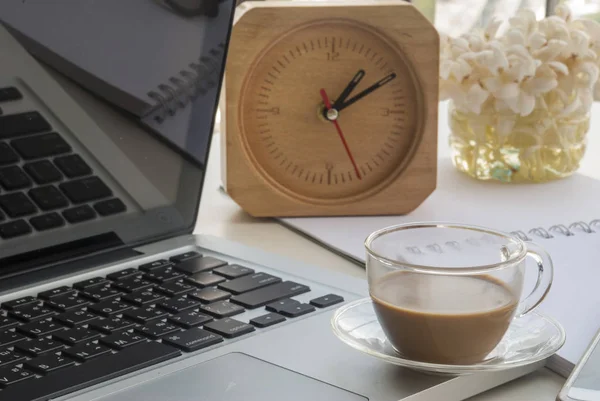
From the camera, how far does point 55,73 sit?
0.78 metres

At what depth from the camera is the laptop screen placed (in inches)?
30.0

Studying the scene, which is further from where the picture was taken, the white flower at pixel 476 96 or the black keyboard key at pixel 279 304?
the white flower at pixel 476 96

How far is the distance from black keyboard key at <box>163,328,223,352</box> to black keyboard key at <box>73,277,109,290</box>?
14 cm

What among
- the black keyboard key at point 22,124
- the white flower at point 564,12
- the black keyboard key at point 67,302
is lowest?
the black keyboard key at point 67,302

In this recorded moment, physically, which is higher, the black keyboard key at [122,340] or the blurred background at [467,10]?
the blurred background at [467,10]

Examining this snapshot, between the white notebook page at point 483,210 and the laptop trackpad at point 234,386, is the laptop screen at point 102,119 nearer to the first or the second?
the white notebook page at point 483,210

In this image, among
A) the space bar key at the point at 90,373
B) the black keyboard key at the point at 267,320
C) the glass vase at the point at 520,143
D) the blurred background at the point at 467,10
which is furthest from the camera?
the blurred background at the point at 467,10

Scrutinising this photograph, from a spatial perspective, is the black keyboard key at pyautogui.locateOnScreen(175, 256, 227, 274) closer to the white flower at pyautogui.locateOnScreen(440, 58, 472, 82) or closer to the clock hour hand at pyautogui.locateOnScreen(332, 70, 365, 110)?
the clock hour hand at pyautogui.locateOnScreen(332, 70, 365, 110)

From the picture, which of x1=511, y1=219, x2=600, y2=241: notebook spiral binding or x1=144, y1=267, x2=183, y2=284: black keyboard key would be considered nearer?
x1=144, y1=267, x2=183, y2=284: black keyboard key

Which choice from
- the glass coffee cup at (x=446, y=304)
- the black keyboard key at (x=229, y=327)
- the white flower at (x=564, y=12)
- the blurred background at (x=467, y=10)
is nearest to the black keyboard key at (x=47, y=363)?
the black keyboard key at (x=229, y=327)

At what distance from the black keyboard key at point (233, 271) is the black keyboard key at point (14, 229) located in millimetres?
174

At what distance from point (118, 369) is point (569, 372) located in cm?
30

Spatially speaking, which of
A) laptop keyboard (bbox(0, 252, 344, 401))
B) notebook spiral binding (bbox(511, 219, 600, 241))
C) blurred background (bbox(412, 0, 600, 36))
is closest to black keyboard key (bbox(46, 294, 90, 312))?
laptop keyboard (bbox(0, 252, 344, 401))

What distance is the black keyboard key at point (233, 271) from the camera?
744mm
